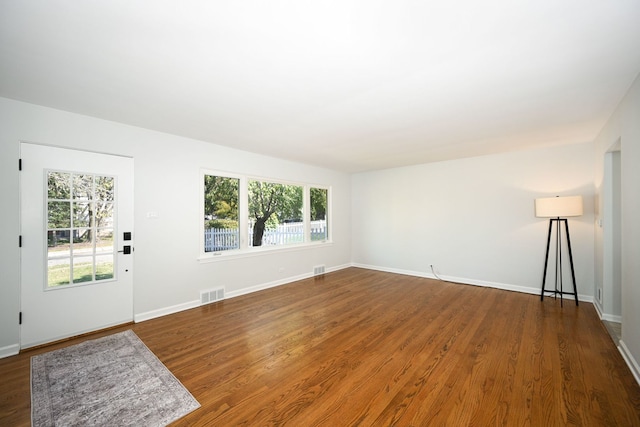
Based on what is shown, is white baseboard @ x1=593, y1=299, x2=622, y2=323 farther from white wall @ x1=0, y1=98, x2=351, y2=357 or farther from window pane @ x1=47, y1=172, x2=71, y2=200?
window pane @ x1=47, y1=172, x2=71, y2=200

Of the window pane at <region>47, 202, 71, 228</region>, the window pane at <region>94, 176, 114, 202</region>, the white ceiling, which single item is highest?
the white ceiling

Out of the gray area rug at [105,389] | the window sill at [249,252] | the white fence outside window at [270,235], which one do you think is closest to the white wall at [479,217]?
the white fence outside window at [270,235]

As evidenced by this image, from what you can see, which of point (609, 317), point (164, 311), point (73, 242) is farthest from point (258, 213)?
point (609, 317)

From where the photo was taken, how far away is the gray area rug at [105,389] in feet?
6.09

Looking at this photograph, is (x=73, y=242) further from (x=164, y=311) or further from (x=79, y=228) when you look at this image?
(x=164, y=311)

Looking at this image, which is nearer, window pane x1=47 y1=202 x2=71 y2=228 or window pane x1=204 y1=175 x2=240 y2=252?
window pane x1=47 y1=202 x2=71 y2=228

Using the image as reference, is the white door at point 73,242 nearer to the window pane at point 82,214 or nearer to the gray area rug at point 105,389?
the window pane at point 82,214

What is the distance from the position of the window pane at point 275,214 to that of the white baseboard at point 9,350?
3114 mm

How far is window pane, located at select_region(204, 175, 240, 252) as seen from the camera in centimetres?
443

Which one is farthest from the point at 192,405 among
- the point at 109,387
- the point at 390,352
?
the point at 390,352

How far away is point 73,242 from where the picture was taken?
3.13 m

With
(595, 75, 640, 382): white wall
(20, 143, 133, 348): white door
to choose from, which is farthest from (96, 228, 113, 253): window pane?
(595, 75, 640, 382): white wall

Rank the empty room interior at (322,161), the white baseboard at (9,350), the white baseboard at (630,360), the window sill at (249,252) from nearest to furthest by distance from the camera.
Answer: the empty room interior at (322,161), the white baseboard at (630,360), the white baseboard at (9,350), the window sill at (249,252)

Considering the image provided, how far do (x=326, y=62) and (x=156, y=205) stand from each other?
317cm
